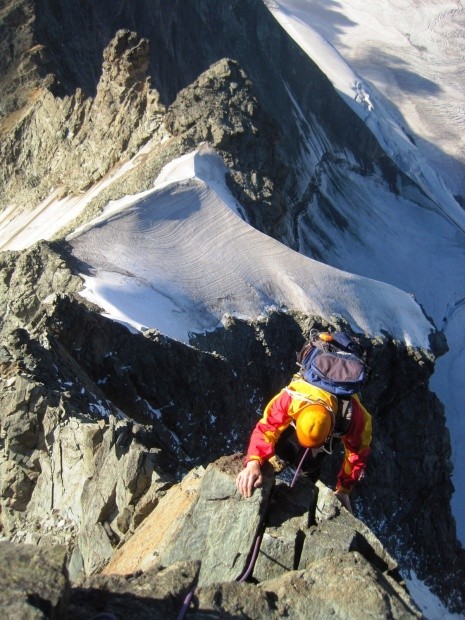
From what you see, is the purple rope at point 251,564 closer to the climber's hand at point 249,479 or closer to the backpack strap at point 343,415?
the climber's hand at point 249,479

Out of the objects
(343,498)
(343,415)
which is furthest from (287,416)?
(343,498)

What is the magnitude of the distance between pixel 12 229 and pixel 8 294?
13362 millimetres

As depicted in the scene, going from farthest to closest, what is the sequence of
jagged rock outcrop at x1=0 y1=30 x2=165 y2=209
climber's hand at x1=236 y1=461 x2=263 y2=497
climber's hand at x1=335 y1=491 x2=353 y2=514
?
jagged rock outcrop at x1=0 y1=30 x2=165 y2=209, climber's hand at x1=335 y1=491 x2=353 y2=514, climber's hand at x1=236 y1=461 x2=263 y2=497

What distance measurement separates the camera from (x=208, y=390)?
18109 millimetres

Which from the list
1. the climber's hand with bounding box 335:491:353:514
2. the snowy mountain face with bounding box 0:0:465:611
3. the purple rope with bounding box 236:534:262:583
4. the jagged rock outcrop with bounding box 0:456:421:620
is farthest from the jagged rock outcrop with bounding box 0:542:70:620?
the snowy mountain face with bounding box 0:0:465:611

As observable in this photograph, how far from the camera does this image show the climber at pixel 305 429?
746 centimetres

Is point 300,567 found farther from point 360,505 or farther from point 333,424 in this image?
point 360,505

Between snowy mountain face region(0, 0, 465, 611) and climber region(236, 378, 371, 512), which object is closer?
climber region(236, 378, 371, 512)

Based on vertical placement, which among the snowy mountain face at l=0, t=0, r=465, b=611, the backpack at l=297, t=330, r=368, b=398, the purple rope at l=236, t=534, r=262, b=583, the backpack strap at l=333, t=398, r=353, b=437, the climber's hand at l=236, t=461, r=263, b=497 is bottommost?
the snowy mountain face at l=0, t=0, r=465, b=611

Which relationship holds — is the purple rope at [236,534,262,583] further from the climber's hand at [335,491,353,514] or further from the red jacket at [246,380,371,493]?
the climber's hand at [335,491,353,514]

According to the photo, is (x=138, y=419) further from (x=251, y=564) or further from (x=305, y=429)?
(x=251, y=564)

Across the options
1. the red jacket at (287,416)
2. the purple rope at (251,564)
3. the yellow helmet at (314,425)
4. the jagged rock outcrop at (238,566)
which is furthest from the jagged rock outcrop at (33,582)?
the yellow helmet at (314,425)

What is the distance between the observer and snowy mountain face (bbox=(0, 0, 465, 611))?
20.1 m

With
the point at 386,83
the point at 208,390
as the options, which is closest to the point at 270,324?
the point at 208,390
